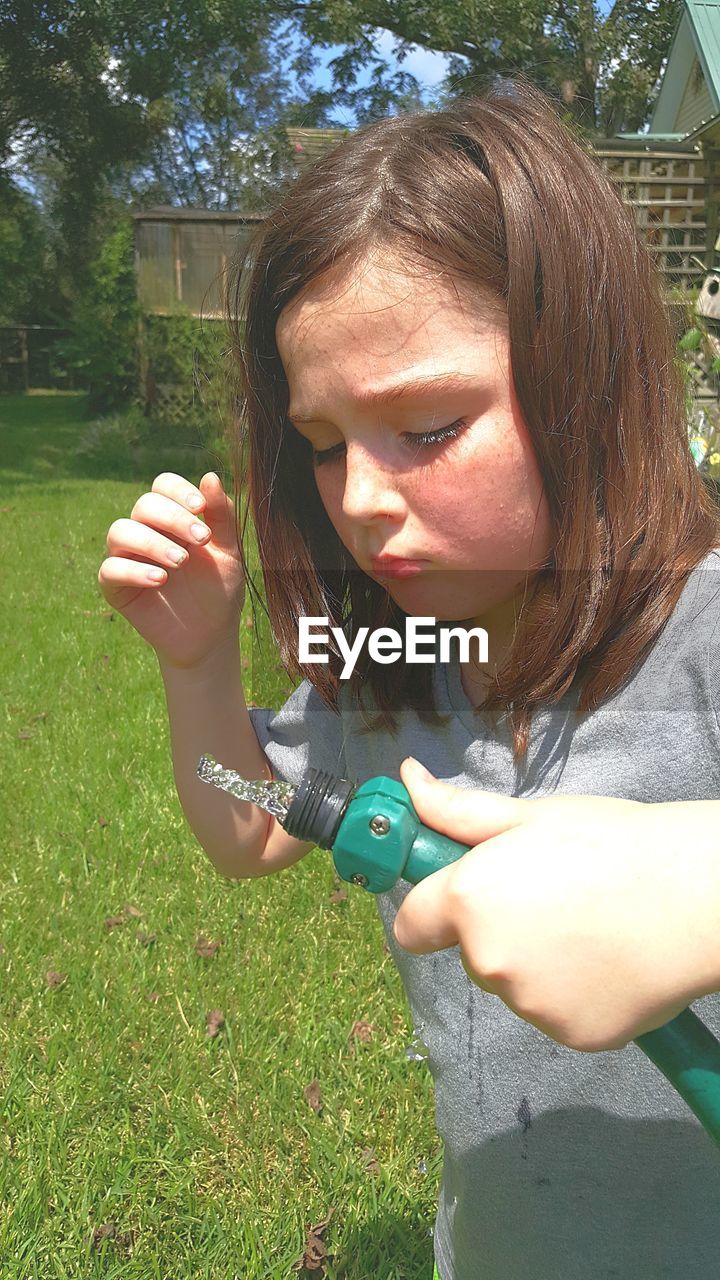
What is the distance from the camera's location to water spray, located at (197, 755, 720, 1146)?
700 millimetres

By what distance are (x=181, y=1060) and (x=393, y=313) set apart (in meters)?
1.84

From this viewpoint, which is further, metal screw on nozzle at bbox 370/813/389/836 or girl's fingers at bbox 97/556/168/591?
girl's fingers at bbox 97/556/168/591

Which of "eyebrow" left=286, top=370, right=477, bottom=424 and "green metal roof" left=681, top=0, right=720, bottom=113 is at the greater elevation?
"green metal roof" left=681, top=0, right=720, bottom=113

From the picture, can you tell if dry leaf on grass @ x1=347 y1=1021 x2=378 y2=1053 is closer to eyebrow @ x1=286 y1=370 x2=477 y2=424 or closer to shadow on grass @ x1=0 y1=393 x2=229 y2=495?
eyebrow @ x1=286 y1=370 x2=477 y2=424

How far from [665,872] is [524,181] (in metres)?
0.71

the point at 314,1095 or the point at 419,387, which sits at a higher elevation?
the point at 419,387

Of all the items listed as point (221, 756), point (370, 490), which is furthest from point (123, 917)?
point (370, 490)

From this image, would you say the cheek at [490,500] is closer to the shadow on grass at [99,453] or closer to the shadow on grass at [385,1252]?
the shadow on grass at [385,1252]

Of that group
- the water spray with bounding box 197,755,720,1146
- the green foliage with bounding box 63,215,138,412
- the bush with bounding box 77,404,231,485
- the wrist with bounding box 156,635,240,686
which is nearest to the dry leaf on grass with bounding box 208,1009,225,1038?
the wrist with bounding box 156,635,240,686

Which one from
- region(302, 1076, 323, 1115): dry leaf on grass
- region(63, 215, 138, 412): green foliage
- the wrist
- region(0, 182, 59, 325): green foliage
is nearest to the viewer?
the wrist

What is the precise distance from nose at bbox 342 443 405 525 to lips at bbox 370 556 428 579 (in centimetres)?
5

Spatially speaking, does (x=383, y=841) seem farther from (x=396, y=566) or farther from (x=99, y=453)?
(x=99, y=453)

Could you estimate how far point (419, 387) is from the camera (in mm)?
976

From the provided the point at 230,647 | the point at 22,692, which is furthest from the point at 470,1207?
the point at 22,692
